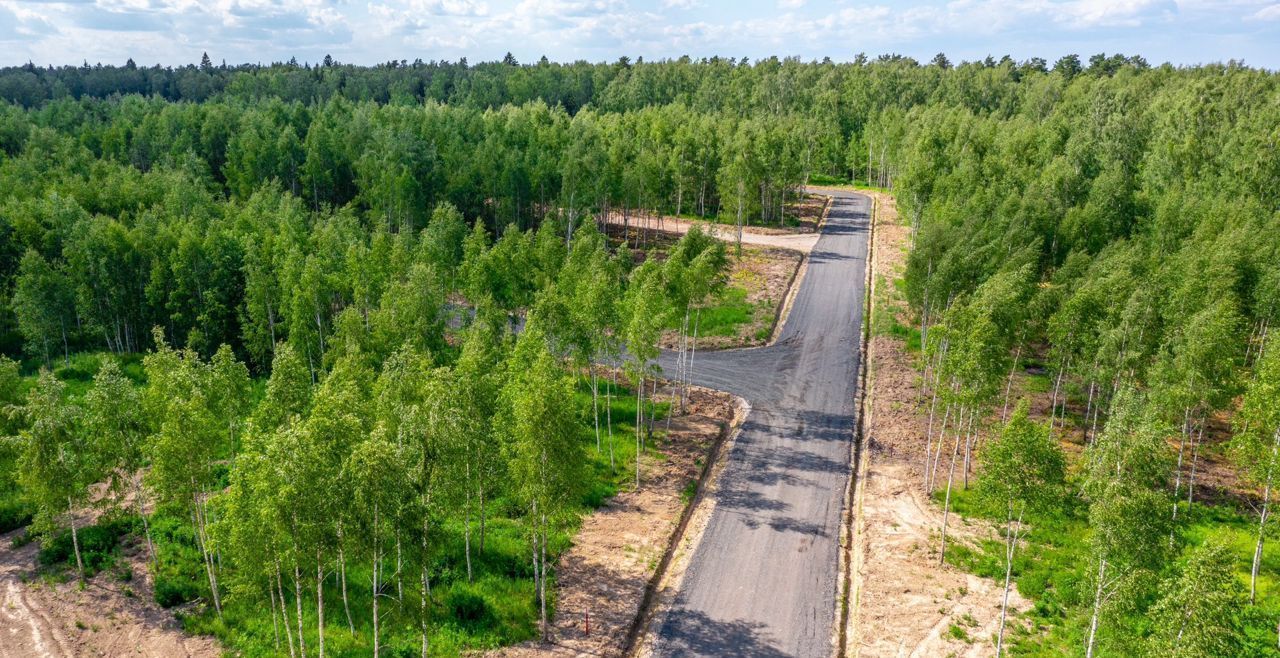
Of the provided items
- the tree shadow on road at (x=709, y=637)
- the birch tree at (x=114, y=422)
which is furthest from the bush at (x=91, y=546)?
the tree shadow on road at (x=709, y=637)

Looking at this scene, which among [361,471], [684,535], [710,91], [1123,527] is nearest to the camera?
[1123,527]

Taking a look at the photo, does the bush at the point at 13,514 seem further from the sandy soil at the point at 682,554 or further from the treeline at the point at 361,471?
the sandy soil at the point at 682,554

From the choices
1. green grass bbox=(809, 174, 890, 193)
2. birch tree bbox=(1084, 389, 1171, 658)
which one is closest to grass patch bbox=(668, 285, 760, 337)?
birch tree bbox=(1084, 389, 1171, 658)

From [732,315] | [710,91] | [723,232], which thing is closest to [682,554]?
[732,315]

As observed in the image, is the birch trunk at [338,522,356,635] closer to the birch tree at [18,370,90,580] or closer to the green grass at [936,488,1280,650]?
the birch tree at [18,370,90,580]

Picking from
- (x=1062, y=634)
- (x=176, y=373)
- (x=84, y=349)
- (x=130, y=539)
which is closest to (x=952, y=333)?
(x=1062, y=634)

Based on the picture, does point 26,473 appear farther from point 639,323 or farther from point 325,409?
point 639,323

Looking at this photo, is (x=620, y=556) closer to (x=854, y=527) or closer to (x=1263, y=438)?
(x=854, y=527)
